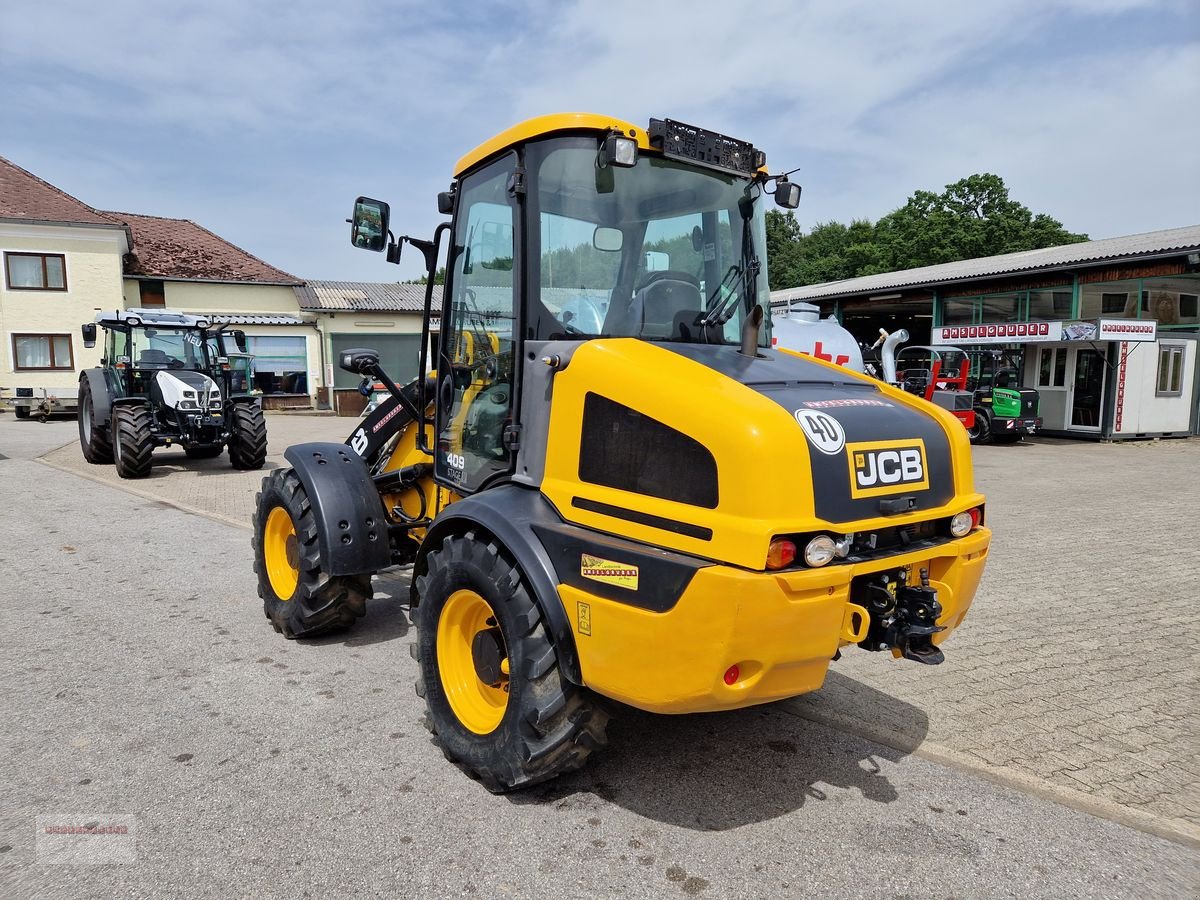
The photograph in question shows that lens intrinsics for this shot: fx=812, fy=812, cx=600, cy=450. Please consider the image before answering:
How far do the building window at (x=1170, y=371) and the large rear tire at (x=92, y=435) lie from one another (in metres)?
20.8

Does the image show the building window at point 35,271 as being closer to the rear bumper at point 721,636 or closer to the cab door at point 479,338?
the cab door at point 479,338

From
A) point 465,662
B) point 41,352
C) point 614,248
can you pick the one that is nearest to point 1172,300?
point 614,248

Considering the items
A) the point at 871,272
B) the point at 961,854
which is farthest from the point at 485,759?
the point at 871,272

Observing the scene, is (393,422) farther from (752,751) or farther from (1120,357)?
(1120,357)

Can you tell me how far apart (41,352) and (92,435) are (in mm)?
16528

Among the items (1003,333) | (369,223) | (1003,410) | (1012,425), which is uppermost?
(1003,333)

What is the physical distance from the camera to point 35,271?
25.0m

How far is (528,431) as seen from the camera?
3.25 metres

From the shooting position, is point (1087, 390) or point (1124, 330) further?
point (1087, 390)

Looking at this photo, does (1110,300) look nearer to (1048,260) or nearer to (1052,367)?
(1048,260)

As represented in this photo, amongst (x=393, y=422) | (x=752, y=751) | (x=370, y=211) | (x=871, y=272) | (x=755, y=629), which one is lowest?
(x=752, y=751)

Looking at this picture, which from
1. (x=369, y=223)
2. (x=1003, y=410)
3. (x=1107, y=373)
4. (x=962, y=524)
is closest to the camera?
(x=962, y=524)

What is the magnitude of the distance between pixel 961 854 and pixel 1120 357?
18.0 m

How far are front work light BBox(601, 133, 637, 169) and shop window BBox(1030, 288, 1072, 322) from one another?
67.9 feet
